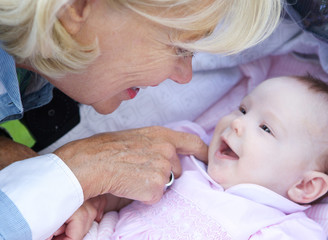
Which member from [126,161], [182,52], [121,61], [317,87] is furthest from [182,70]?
[317,87]

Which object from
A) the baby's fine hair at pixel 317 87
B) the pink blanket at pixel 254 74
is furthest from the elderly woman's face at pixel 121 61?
the pink blanket at pixel 254 74

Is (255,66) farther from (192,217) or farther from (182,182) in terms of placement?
(192,217)

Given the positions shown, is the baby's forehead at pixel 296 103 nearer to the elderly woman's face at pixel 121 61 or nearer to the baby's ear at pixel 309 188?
the baby's ear at pixel 309 188

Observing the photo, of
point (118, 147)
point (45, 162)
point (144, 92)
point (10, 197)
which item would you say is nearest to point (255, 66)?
point (144, 92)

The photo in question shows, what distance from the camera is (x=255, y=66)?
1885mm

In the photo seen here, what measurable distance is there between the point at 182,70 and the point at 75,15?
1.35ft

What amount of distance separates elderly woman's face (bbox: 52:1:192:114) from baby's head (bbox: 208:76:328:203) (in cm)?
29

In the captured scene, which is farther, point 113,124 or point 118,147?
point 113,124

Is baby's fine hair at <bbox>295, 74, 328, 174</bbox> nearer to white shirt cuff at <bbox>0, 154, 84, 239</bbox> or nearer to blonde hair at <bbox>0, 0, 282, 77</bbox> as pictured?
blonde hair at <bbox>0, 0, 282, 77</bbox>

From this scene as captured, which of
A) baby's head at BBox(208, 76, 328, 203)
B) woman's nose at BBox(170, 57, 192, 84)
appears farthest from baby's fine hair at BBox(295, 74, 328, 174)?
woman's nose at BBox(170, 57, 192, 84)

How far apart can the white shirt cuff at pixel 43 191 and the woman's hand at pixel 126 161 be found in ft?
0.15

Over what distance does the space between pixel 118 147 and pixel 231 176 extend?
0.37 metres

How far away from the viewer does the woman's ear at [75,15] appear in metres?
0.98

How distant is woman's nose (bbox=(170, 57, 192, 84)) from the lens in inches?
50.4
